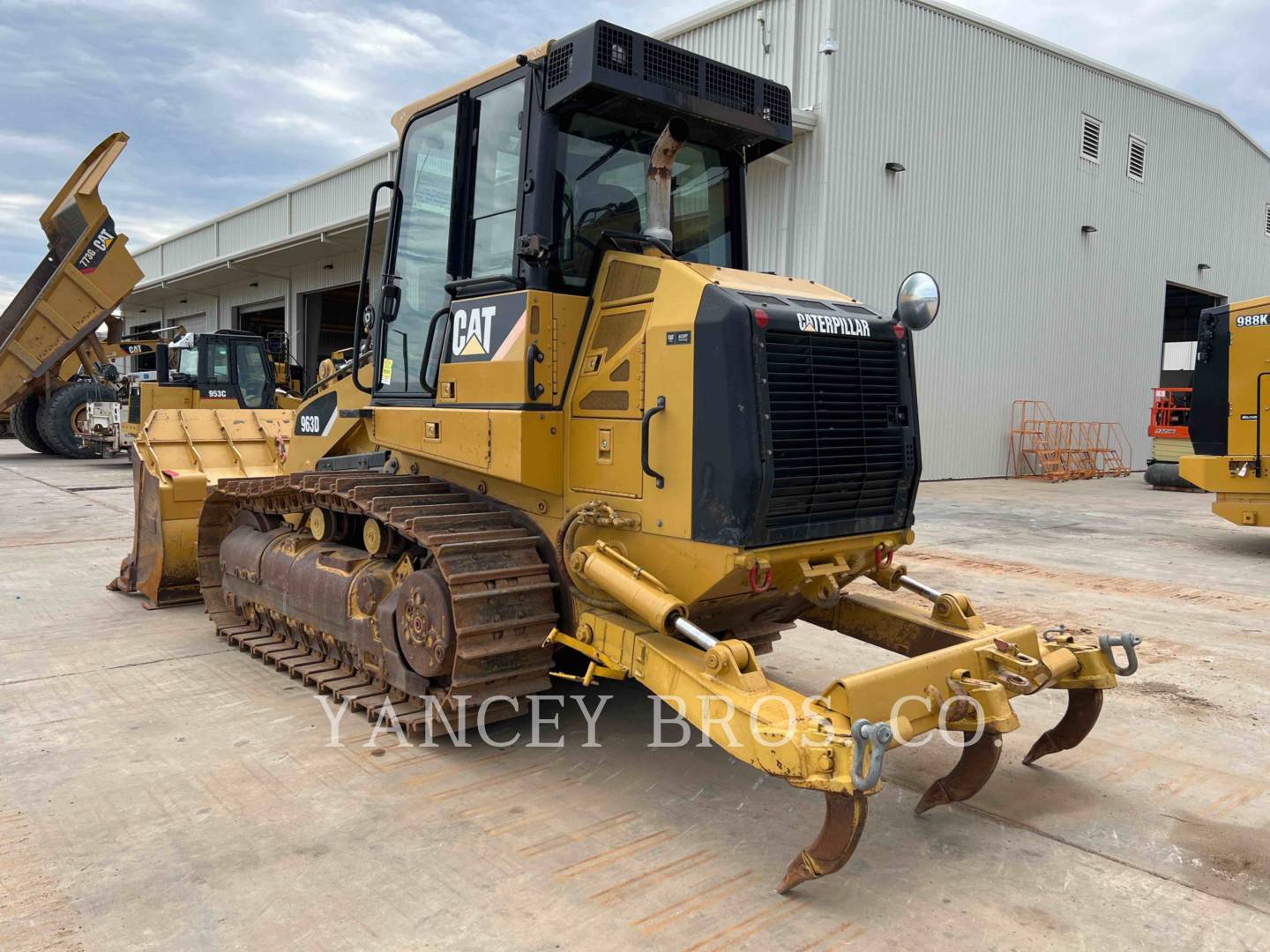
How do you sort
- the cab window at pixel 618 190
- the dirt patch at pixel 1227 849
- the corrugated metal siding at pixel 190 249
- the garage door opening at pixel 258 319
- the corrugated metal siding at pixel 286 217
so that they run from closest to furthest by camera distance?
the dirt patch at pixel 1227 849 → the cab window at pixel 618 190 → the corrugated metal siding at pixel 286 217 → the corrugated metal siding at pixel 190 249 → the garage door opening at pixel 258 319

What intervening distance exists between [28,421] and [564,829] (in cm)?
2190

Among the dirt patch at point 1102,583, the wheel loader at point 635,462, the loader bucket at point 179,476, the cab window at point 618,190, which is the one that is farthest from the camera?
the dirt patch at point 1102,583

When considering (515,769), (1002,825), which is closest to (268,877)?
(515,769)

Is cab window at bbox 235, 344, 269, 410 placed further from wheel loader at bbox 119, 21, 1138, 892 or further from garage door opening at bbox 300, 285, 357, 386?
wheel loader at bbox 119, 21, 1138, 892

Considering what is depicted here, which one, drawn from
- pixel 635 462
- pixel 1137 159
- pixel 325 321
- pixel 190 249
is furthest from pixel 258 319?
pixel 635 462

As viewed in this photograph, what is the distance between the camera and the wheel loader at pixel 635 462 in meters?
3.55

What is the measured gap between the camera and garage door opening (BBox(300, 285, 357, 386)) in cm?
2866

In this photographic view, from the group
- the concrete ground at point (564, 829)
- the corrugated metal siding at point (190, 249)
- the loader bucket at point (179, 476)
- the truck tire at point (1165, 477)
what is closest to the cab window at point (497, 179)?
the concrete ground at point (564, 829)

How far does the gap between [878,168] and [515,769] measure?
50.0 ft

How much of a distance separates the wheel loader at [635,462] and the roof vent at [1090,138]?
1942cm

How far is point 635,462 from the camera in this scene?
3.93m

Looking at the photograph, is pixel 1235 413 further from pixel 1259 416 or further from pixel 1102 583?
pixel 1102 583

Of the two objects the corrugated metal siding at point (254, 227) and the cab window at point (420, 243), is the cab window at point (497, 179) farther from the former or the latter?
the corrugated metal siding at point (254, 227)

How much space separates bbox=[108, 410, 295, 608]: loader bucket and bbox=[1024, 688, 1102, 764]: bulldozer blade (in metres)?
5.40
